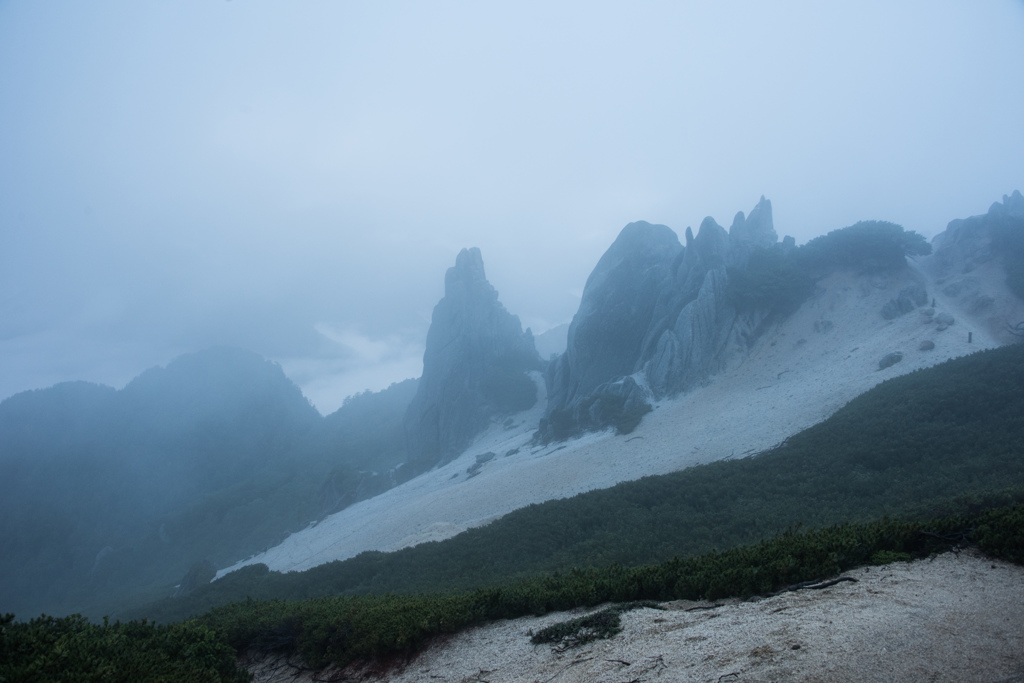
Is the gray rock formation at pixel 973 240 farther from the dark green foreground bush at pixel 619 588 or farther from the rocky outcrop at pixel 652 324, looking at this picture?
the dark green foreground bush at pixel 619 588

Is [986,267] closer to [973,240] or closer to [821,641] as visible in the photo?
[973,240]

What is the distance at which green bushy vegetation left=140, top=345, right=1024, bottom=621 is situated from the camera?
706 inches

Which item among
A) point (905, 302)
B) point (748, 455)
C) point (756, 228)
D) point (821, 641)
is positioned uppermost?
point (756, 228)

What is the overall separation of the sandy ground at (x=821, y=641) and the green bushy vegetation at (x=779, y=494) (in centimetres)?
719

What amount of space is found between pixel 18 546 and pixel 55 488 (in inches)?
797

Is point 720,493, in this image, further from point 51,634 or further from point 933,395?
point 51,634

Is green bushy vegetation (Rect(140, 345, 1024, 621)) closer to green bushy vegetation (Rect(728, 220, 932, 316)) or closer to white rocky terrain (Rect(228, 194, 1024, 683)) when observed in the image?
white rocky terrain (Rect(228, 194, 1024, 683))

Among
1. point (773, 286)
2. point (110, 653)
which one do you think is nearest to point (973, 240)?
point (773, 286)

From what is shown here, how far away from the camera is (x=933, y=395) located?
24703 mm

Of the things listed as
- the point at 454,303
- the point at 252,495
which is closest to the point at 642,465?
the point at 454,303

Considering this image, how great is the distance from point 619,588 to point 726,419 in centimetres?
2982

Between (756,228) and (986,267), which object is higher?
(756,228)

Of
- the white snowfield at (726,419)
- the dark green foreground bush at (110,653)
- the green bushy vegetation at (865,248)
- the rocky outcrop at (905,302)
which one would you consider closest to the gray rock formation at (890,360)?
the white snowfield at (726,419)

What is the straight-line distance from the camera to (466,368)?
74.6m
